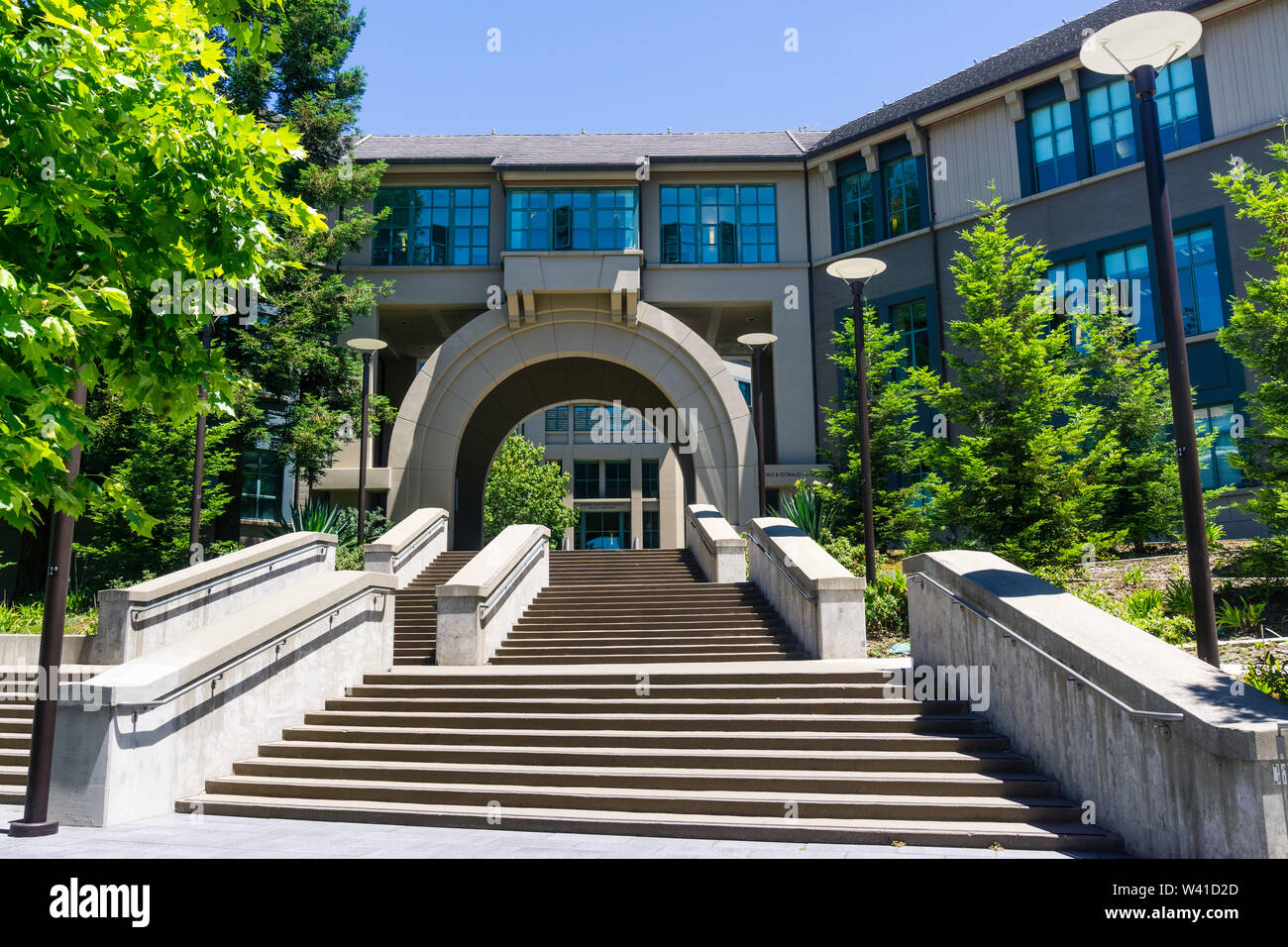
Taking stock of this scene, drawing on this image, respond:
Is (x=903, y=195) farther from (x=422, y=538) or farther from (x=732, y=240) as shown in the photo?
(x=422, y=538)

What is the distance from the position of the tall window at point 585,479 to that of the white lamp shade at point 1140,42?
187 feet

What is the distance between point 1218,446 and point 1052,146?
338 inches


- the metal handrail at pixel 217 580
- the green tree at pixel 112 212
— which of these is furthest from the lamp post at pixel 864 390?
the metal handrail at pixel 217 580

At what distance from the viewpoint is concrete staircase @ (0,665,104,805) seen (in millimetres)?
9398

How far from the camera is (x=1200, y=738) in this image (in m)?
5.79

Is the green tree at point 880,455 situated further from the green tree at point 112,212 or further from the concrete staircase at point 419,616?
the green tree at point 112,212

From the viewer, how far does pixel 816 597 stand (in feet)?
40.0

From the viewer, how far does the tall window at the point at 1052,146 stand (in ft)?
73.4

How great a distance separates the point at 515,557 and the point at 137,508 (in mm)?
8962

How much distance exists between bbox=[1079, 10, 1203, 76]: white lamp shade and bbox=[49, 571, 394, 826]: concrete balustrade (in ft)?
33.2

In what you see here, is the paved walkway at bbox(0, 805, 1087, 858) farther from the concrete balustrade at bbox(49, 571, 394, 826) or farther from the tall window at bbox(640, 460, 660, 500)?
the tall window at bbox(640, 460, 660, 500)

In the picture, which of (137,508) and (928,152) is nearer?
(137,508)
